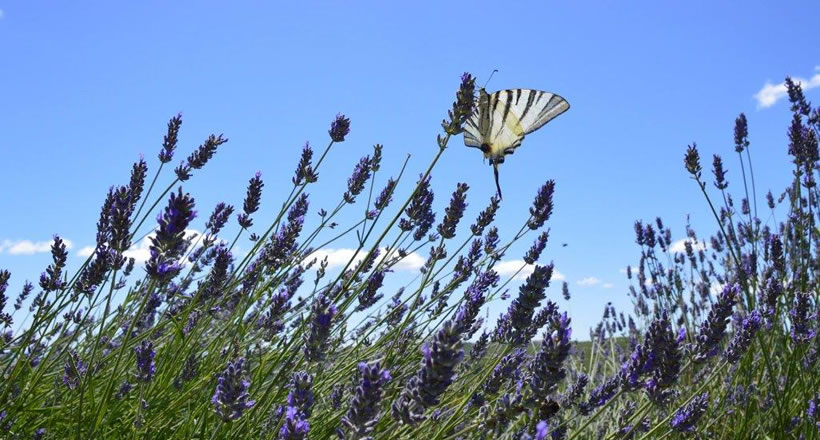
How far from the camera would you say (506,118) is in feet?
9.50

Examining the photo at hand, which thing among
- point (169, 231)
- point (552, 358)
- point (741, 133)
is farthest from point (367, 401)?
point (741, 133)

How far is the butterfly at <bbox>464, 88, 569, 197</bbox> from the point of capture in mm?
2752

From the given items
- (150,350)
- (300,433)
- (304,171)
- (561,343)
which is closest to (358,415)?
(300,433)

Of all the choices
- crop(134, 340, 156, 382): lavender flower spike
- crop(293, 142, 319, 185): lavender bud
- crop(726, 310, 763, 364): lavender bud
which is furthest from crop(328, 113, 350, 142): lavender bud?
crop(726, 310, 763, 364): lavender bud

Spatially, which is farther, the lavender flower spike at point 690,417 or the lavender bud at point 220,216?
the lavender bud at point 220,216

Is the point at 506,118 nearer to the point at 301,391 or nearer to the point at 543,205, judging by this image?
the point at 543,205

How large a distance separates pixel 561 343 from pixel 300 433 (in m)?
0.58

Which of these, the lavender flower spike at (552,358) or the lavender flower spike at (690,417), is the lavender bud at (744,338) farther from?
the lavender flower spike at (552,358)

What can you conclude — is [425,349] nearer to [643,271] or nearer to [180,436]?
[180,436]

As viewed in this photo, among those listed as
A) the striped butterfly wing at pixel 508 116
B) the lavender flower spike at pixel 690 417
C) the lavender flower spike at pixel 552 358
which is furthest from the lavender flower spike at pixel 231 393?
the striped butterfly wing at pixel 508 116

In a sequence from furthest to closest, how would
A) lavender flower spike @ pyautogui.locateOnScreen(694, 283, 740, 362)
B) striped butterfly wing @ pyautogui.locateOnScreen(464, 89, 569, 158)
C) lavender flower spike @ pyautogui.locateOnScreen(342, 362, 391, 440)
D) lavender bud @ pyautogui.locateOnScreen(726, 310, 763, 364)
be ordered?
striped butterfly wing @ pyautogui.locateOnScreen(464, 89, 569, 158) → lavender bud @ pyautogui.locateOnScreen(726, 310, 763, 364) → lavender flower spike @ pyautogui.locateOnScreen(694, 283, 740, 362) → lavender flower spike @ pyautogui.locateOnScreen(342, 362, 391, 440)

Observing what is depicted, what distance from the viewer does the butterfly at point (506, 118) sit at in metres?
2.75

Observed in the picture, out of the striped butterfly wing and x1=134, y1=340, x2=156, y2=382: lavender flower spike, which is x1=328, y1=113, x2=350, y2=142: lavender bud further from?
x1=134, y1=340, x2=156, y2=382: lavender flower spike

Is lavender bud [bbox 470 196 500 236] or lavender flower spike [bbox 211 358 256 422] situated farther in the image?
lavender bud [bbox 470 196 500 236]
